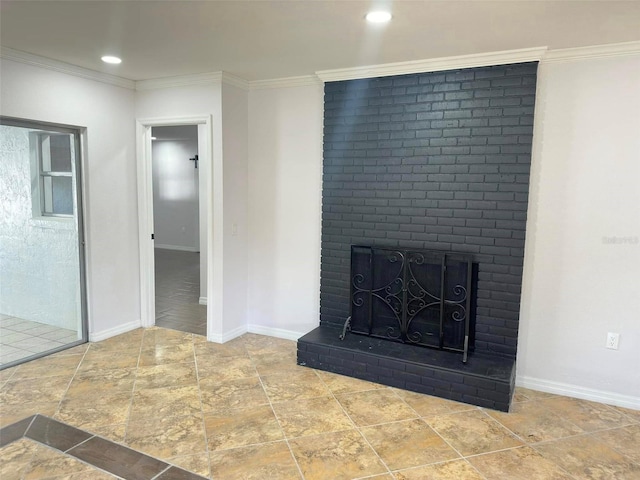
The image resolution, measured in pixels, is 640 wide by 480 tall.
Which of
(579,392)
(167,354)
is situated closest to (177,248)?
(167,354)

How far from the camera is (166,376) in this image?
133 inches

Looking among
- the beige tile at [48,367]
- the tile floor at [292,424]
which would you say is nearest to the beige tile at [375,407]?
the tile floor at [292,424]

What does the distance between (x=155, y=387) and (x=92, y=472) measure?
3.10ft

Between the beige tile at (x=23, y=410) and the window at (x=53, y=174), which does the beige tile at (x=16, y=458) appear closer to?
the beige tile at (x=23, y=410)

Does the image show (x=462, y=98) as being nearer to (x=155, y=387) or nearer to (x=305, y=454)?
(x=305, y=454)

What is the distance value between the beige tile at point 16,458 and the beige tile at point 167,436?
481 mm

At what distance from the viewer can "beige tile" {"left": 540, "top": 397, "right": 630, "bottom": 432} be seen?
9.14ft

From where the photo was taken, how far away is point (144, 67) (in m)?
3.61

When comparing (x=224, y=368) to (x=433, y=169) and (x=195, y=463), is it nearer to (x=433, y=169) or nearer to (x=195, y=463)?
(x=195, y=463)

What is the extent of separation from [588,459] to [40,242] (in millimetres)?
4208

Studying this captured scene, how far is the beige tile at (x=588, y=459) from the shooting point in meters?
2.31

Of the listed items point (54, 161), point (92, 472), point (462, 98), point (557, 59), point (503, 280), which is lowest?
point (92, 472)

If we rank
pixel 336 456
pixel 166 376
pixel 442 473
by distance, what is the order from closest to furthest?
pixel 442 473
pixel 336 456
pixel 166 376

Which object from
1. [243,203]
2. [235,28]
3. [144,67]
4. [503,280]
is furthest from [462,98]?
[144,67]
